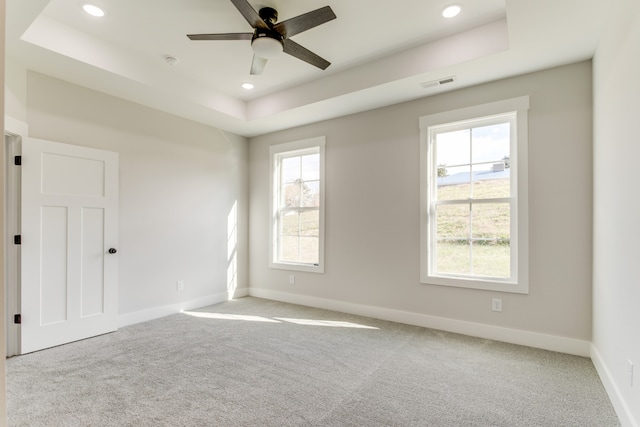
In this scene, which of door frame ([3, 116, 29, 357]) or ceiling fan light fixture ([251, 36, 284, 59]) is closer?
ceiling fan light fixture ([251, 36, 284, 59])

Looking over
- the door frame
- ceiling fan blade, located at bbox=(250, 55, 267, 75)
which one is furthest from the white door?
ceiling fan blade, located at bbox=(250, 55, 267, 75)

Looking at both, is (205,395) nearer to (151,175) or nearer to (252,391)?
(252,391)

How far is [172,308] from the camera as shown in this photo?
4.32 metres

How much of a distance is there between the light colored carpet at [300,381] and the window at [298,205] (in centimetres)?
146

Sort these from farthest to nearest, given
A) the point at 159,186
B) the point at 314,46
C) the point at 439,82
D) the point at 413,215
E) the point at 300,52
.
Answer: the point at 159,186
the point at 413,215
the point at 439,82
the point at 314,46
the point at 300,52

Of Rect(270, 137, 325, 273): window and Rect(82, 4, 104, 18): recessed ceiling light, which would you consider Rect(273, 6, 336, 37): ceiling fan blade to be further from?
Rect(270, 137, 325, 273): window

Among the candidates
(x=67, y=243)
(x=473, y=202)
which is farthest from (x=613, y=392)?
(x=67, y=243)

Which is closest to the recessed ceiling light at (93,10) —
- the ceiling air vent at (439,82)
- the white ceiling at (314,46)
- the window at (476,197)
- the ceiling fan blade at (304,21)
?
the white ceiling at (314,46)

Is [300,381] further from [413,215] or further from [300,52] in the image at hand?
[300,52]

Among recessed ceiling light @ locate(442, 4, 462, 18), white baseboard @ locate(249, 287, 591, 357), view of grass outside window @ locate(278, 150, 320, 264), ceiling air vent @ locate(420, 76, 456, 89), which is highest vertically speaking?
recessed ceiling light @ locate(442, 4, 462, 18)

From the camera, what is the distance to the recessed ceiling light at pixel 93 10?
8.57ft

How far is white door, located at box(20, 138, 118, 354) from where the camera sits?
10.0 feet

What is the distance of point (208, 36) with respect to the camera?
96.9 inches

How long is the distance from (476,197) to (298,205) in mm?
2519
